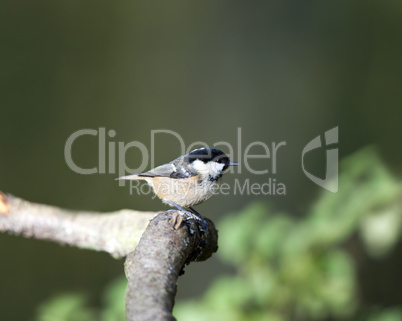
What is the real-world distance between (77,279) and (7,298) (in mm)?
466

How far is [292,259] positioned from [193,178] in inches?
19.4

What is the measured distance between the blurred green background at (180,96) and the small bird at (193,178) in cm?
117

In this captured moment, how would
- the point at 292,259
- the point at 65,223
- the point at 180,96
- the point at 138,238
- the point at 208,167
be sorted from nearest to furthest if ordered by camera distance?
the point at 138,238 < the point at 65,223 < the point at 292,259 < the point at 208,167 < the point at 180,96

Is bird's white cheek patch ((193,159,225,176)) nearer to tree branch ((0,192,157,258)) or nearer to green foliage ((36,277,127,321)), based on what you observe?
tree branch ((0,192,157,258))

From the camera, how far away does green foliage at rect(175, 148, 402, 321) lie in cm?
171

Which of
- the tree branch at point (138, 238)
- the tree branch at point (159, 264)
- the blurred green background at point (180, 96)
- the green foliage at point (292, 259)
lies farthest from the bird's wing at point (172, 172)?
the blurred green background at point (180, 96)

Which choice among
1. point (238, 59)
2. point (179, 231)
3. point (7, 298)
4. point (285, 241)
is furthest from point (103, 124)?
point (179, 231)

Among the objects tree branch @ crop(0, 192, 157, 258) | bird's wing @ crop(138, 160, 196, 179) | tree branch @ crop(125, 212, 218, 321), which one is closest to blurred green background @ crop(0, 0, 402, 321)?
bird's wing @ crop(138, 160, 196, 179)

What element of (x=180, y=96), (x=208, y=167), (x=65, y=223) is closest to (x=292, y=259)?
(x=208, y=167)

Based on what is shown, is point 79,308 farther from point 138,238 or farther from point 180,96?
point 180,96

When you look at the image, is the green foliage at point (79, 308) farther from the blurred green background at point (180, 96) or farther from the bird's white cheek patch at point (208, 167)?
the blurred green background at point (180, 96)

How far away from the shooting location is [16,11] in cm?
304

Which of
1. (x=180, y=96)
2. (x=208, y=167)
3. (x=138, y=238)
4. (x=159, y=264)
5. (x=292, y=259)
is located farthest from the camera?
(x=180, y=96)

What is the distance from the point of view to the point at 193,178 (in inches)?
72.4
